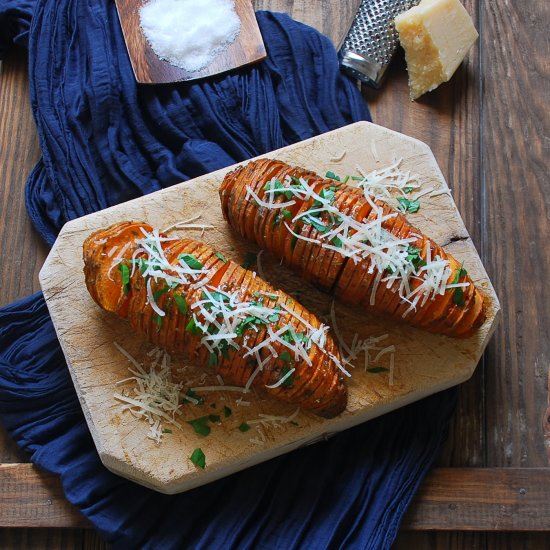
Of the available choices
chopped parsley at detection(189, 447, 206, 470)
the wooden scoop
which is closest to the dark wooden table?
the wooden scoop

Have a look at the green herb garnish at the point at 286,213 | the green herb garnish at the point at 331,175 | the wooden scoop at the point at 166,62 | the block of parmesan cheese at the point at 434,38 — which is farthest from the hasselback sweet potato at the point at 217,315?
the block of parmesan cheese at the point at 434,38

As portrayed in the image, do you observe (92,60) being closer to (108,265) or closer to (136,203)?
(136,203)

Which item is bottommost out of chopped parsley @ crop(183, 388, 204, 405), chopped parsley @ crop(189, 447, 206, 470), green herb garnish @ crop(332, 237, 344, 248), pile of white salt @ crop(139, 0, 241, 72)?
chopped parsley @ crop(189, 447, 206, 470)

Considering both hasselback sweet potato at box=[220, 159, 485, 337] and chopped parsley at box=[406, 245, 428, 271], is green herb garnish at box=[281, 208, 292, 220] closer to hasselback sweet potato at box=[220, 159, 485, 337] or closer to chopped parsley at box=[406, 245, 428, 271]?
hasselback sweet potato at box=[220, 159, 485, 337]

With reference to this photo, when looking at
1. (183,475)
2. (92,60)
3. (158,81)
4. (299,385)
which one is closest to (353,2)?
(158,81)

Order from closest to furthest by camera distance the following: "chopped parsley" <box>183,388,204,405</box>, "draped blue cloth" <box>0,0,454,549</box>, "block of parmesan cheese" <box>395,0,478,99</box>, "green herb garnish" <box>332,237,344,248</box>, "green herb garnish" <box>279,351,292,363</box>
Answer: "green herb garnish" <box>279,351,292,363</box> → "green herb garnish" <box>332,237,344,248</box> → "chopped parsley" <box>183,388,204,405</box> → "draped blue cloth" <box>0,0,454,549</box> → "block of parmesan cheese" <box>395,0,478,99</box>
